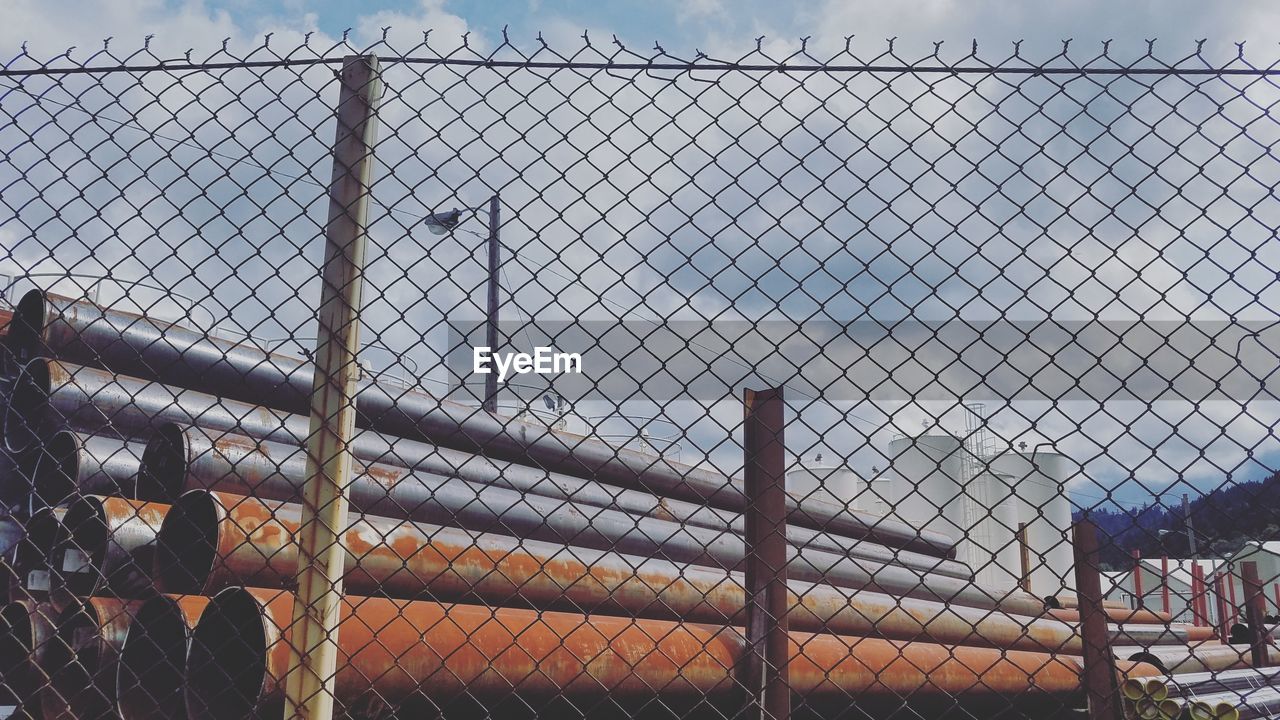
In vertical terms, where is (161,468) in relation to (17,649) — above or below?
above

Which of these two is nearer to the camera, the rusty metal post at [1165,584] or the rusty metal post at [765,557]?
the rusty metal post at [1165,584]

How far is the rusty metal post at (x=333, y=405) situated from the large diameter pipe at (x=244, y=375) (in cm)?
60

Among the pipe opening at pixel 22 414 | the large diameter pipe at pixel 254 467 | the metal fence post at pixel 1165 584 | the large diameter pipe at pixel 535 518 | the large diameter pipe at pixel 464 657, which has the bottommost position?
the large diameter pipe at pixel 464 657

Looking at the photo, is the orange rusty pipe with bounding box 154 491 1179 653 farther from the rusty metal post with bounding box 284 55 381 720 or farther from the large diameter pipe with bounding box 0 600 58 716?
the large diameter pipe with bounding box 0 600 58 716

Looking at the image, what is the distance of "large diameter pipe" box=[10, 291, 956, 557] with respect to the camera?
11.4 feet

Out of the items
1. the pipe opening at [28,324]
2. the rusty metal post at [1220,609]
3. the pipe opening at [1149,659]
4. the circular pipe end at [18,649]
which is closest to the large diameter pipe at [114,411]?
the pipe opening at [28,324]

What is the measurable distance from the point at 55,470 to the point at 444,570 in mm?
1773

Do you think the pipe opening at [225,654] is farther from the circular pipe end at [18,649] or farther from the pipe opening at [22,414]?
the pipe opening at [22,414]

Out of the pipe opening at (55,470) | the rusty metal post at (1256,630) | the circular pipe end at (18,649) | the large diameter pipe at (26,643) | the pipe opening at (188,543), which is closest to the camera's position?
the pipe opening at (188,543)

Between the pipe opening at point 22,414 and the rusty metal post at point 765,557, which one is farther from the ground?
the pipe opening at point 22,414

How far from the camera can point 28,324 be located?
3.49 meters

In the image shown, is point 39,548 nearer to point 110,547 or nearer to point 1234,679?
point 110,547

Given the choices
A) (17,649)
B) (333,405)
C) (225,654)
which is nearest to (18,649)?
(17,649)

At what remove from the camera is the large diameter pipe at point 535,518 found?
11.1 ft
